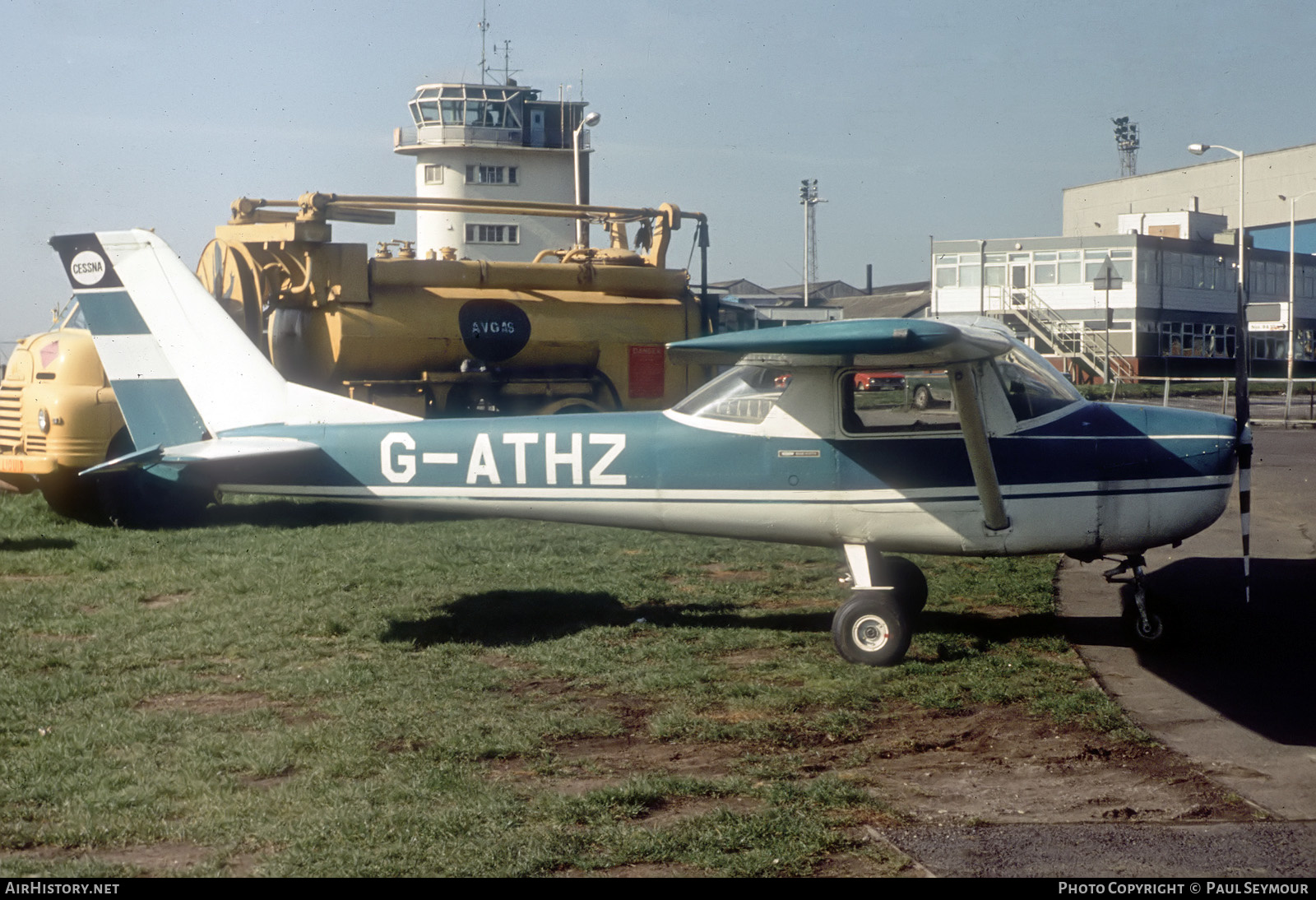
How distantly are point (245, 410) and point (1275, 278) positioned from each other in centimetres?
6438

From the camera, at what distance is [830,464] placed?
7.84 meters

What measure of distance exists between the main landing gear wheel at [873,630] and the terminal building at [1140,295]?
41.9 meters

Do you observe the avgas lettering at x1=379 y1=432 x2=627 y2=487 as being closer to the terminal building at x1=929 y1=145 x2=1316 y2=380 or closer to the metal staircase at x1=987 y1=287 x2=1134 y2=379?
the terminal building at x1=929 y1=145 x2=1316 y2=380

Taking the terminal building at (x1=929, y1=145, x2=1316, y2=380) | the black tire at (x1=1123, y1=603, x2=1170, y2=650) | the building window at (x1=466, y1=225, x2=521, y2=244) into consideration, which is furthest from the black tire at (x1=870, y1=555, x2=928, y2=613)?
the terminal building at (x1=929, y1=145, x2=1316, y2=380)

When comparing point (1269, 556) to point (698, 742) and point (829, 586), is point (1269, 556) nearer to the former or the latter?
point (829, 586)

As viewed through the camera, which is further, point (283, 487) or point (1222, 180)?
point (1222, 180)

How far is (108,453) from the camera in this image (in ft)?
41.5

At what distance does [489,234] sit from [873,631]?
1556 inches

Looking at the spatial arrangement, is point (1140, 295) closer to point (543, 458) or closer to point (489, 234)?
point (489, 234)

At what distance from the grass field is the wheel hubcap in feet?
0.66

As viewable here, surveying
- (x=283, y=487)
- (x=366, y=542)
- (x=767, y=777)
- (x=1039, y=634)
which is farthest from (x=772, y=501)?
(x=366, y=542)

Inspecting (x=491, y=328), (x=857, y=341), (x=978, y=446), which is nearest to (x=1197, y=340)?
(x=491, y=328)

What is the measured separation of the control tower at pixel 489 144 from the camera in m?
46.6

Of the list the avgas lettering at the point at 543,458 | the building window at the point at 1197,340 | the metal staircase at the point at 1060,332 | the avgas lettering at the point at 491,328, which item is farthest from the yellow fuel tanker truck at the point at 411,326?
the building window at the point at 1197,340
